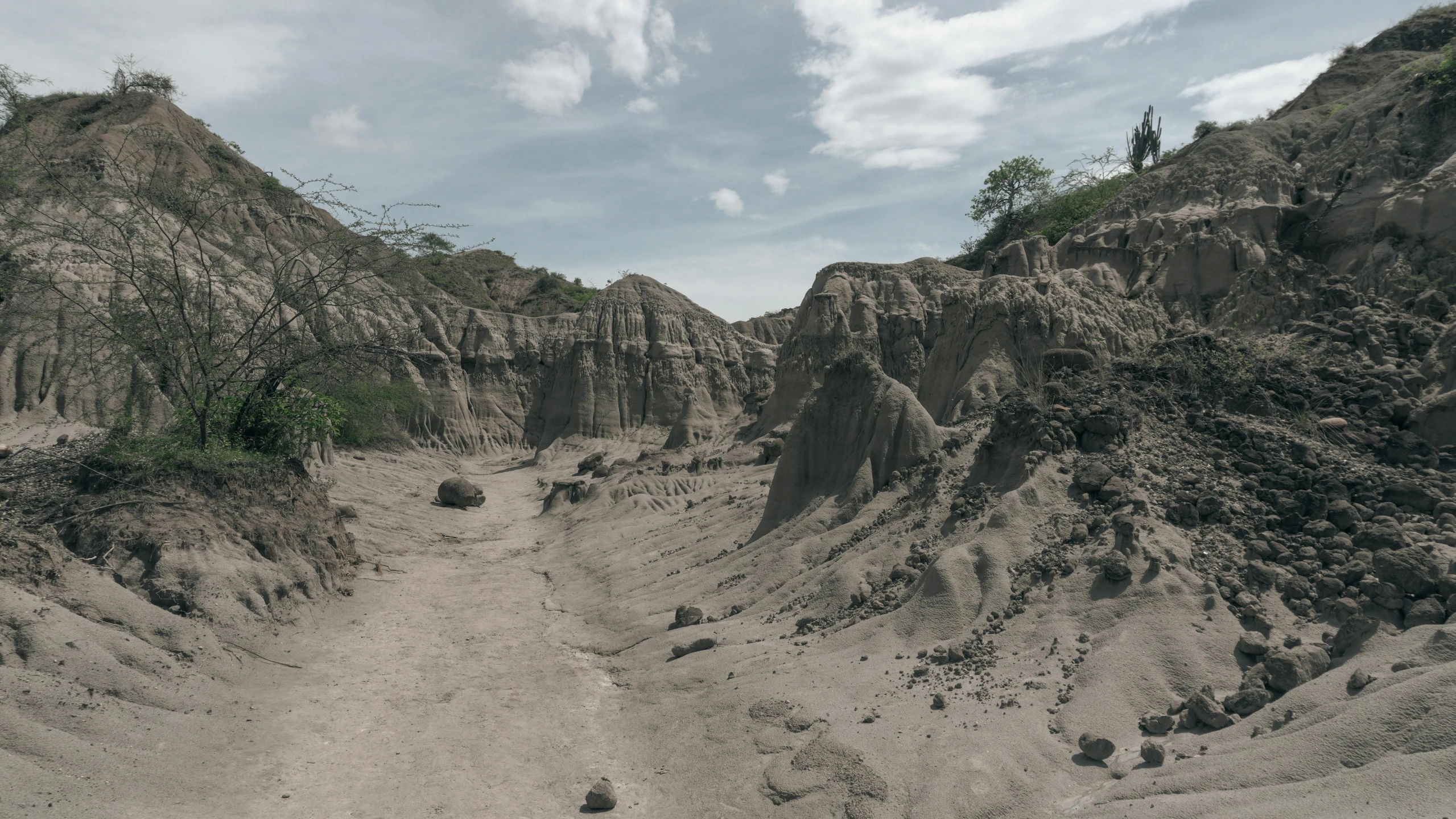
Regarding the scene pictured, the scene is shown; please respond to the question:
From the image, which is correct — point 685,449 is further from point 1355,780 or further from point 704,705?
point 1355,780

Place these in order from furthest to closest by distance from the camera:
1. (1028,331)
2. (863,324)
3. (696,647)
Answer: (863,324) → (1028,331) → (696,647)

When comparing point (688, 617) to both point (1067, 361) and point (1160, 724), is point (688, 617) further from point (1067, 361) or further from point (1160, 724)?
point (1067, 361)

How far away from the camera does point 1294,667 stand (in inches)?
217

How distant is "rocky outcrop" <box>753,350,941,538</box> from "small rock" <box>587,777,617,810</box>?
532cm

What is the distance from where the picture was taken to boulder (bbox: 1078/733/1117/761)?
540 cm

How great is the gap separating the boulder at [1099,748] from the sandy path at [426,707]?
3771 mm

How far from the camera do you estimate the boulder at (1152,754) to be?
202 inches

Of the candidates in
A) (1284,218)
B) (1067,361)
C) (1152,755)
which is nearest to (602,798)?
(1152,755)

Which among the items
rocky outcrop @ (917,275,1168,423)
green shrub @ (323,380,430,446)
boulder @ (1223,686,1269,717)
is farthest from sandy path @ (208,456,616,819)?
rocky outcrop @ (917,275,1168,423)

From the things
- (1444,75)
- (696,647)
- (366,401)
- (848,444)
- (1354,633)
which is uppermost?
(1444,75)

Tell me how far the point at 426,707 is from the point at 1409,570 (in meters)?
8.45

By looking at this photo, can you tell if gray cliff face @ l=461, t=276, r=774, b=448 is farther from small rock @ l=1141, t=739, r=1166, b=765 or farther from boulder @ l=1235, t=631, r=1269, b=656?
small rock @ l=1141, t=739, r=1166, b=765

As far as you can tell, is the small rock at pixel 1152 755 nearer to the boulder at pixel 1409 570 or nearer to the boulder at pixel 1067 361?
the boulder at pixel 1409 570

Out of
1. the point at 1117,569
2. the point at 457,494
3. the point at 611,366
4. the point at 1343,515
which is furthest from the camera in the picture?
the point at 611,366
